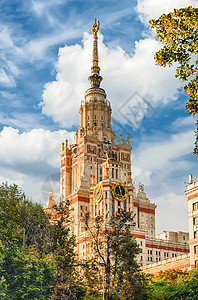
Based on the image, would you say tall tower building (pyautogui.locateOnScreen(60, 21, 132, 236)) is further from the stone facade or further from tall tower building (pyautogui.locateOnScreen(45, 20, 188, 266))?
the stone facade

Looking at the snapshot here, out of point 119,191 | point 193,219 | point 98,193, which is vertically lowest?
point 193,219

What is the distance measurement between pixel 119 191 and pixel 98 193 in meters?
6.57

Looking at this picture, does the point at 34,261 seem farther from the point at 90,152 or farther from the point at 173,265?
the point at 90,152

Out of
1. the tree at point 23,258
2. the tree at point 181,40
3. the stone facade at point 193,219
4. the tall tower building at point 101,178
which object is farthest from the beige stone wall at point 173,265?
the tree at point 181,40

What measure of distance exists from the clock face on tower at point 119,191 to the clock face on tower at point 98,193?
12.7 feet

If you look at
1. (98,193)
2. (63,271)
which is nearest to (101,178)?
(98,193)

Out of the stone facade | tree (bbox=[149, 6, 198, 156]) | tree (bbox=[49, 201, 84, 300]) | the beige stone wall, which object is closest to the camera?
tree (bbox=[149, 6, 198, 156])

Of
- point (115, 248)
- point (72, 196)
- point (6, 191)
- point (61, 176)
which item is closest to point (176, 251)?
point (72, 196)

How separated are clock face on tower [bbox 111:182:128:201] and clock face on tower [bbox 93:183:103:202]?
387 centimetres

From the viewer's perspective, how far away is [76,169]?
187375 mm

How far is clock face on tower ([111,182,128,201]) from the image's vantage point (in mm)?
160625

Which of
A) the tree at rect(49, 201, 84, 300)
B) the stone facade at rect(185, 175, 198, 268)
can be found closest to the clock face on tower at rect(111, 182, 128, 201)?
the stone facade at rect(185, 175, 198, 268)

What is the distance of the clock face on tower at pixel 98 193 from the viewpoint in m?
161

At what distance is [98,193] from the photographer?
533ft
